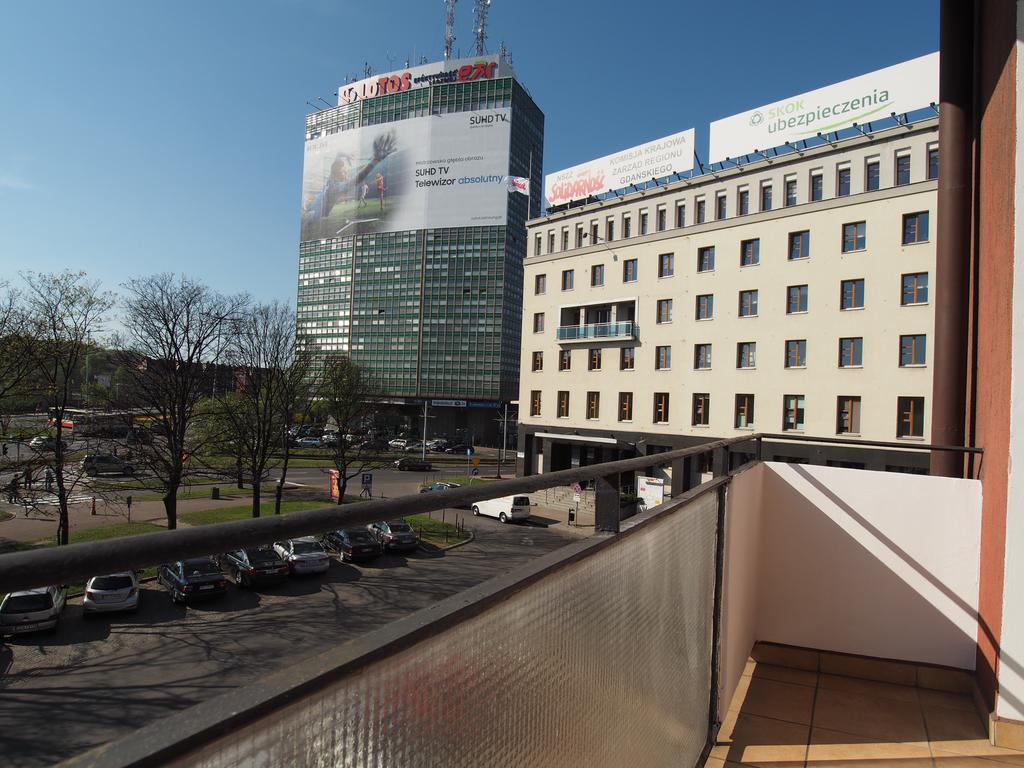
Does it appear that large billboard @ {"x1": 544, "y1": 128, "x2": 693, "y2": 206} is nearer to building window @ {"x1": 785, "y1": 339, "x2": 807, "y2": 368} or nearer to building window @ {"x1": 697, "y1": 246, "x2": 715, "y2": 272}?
building window @ {"x1": 697, "y1": 246, "x2": 715, "y2": 272}

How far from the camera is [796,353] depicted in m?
31.0

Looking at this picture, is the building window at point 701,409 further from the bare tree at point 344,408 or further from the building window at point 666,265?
the bare tree at point 344,408

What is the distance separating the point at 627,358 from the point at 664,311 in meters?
3.70

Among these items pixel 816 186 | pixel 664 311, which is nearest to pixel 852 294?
pixel 816 186

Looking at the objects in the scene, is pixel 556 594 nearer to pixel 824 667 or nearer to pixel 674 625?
pixel 674 625

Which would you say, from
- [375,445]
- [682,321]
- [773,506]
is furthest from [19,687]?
[682,321]

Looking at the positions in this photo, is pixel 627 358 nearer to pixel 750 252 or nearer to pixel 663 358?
pixel 663 358

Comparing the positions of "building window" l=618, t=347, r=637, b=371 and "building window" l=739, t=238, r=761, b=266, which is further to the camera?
"building window" l=618, t=347, r=637, b=371

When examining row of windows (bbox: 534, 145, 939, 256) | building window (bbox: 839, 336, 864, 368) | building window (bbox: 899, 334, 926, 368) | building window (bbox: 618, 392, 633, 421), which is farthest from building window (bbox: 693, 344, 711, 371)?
building window (bbox: 899, 334, 926, 368)

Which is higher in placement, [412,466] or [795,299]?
[795,299]

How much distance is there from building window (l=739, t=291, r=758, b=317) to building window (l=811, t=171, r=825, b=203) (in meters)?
5.40

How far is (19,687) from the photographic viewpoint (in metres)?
2.32

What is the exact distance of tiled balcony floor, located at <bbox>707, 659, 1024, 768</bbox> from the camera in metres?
4.06

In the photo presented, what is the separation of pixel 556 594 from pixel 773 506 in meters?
5.00
